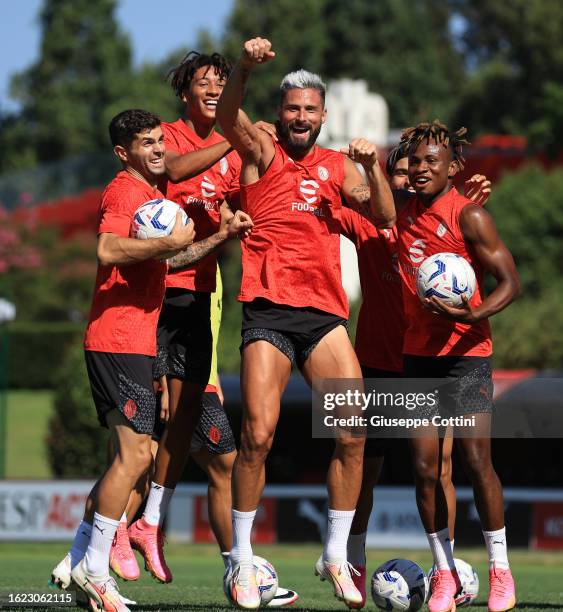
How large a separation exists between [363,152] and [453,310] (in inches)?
43.2

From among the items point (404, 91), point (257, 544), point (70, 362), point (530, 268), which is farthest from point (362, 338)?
point (404, 91)

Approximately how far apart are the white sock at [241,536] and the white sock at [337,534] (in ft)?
1.62

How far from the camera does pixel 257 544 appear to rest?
20.2 m

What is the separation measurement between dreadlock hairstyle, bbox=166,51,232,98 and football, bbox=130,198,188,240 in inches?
55.3

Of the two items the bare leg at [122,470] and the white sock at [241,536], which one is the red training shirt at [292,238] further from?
the white sock at [241,536]

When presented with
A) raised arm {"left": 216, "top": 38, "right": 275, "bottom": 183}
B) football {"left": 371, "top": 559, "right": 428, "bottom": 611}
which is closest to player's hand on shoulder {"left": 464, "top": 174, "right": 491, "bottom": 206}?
raised arm {"left": 216, "top": 38, "right": 275, "bottom": 183}

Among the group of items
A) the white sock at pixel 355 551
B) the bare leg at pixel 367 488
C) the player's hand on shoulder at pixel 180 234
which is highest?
the player's hand on shoulder at pixel 180 234

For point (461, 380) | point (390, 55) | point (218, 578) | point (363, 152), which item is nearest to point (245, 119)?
point (363, 152)

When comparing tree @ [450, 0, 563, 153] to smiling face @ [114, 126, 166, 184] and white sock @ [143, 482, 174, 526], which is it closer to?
white sock @ [143, 482, 174, 526]

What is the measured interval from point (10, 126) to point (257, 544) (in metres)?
48.5

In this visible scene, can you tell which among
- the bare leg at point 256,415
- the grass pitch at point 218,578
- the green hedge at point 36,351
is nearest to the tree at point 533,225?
the green hedge at point 36,351

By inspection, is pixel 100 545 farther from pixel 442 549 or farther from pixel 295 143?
pixel 295 143

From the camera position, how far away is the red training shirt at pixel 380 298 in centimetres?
908

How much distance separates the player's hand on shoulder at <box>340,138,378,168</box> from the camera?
8.14 meters
